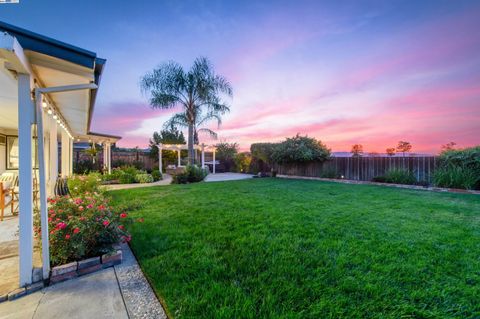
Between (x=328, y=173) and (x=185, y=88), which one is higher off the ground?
(x=185, y=88)

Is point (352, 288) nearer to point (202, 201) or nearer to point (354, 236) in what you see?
point (354, 236)

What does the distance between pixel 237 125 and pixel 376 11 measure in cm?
1117

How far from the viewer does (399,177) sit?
9133mm

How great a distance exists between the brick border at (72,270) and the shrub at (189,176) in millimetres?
7978

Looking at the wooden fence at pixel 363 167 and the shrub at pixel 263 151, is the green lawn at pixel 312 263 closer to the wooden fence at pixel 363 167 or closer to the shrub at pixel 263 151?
the wooden fence at pixel 363 167

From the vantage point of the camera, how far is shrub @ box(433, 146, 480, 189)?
7.47 meters

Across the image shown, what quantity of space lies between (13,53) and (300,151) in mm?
11740

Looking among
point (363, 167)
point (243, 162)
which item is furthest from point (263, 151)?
point (363, 167)

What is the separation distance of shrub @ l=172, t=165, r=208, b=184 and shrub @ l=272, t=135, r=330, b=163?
5019 millimetres

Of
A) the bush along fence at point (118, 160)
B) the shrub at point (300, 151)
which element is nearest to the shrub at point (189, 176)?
the shrub at point (300, 151)

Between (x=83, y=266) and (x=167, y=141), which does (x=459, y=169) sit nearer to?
(x=83, y=266)

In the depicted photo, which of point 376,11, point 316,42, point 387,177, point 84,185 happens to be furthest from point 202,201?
point 387,177

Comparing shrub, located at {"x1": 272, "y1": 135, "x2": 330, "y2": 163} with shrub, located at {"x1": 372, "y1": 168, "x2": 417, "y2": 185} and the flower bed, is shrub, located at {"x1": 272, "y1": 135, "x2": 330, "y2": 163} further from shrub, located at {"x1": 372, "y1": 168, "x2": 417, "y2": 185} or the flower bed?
the flower bed

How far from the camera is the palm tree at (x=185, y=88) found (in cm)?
1067
